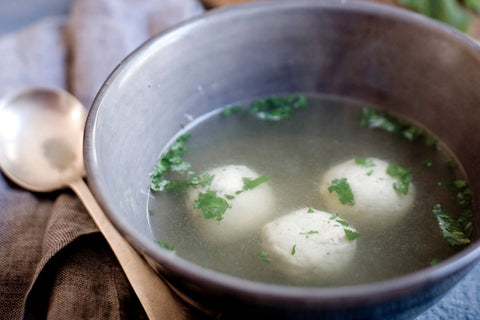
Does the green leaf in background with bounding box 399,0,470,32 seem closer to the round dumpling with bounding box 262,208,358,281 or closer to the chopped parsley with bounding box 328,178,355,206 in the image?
the chopped parsley with bounding box 328,178,355,206

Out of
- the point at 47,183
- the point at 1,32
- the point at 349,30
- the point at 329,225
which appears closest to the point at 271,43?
the point at 349,30

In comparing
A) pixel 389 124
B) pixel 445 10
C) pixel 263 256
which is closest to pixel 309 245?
pixel 263 256

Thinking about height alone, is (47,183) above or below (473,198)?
below

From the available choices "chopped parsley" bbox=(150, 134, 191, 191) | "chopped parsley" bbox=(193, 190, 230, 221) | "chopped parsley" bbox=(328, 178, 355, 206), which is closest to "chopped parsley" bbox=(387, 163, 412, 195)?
"chopped parsley" bbox=(328, 178, 355, 206)

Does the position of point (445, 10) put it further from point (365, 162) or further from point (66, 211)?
point (66, 211)

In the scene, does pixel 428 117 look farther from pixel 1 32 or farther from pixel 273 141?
pixel 1 32

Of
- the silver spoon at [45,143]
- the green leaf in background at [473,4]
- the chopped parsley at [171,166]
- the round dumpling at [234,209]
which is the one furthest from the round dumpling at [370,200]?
the green leaf in background at [473,4]
